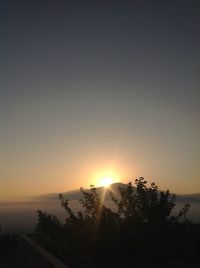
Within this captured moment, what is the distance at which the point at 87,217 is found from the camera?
57.2 feet

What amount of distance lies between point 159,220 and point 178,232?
1.15 meters

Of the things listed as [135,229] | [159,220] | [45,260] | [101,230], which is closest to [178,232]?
[159,220]

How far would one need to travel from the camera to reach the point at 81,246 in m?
16.7

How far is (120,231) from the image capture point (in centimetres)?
1650

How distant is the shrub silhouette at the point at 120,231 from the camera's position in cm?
1644

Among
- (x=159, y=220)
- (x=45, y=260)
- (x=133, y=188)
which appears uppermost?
(x=133, y=188)

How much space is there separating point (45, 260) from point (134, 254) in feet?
21.4

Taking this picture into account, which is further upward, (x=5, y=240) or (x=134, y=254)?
(x=5, y=240)

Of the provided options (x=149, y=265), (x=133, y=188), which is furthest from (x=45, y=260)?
(x=133, y=188)

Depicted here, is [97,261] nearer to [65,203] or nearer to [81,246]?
[81,246]

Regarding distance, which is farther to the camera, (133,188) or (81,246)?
(133,188)

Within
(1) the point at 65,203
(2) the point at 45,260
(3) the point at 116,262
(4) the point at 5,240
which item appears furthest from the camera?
(4) the point at 5,240

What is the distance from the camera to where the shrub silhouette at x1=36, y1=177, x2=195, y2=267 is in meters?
16.4

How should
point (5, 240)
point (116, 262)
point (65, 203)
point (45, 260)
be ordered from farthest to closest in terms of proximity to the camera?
point (5, 240), point (65, 203), point (116, 262), point (45, 260)
